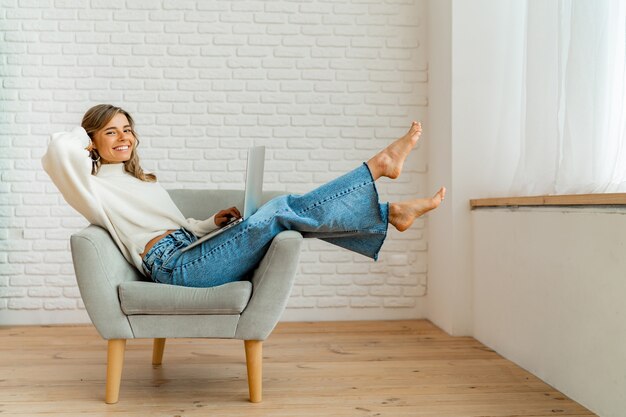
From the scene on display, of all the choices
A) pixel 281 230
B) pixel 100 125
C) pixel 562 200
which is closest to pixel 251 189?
pixel 281 230

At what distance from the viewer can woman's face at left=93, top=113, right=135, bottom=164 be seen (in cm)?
270

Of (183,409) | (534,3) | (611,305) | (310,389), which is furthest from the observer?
(534,3)

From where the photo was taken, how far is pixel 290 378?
2.75 metres

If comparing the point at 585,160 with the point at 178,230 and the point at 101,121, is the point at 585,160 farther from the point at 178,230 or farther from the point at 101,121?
the point at 101,121

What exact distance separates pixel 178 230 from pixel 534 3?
5.86 feet

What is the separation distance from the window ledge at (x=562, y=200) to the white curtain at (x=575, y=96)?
6cm

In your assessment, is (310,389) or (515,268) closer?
(310,389)

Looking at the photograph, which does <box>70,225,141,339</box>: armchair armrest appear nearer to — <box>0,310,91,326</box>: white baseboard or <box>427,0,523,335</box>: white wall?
<box>0,310,91,326</box>: white baseboard

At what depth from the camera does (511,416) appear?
2268mm

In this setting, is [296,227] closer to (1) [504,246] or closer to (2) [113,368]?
(2) [113,368]

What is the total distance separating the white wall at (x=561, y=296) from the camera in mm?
2186

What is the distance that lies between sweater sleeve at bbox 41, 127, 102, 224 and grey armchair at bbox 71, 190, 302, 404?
0.11 m

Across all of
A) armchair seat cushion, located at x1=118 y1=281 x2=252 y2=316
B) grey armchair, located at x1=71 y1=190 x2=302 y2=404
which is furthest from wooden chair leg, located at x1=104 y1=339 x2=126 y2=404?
armchair seat cushion, located at x1=118 y1=281 x2=252 y2=316

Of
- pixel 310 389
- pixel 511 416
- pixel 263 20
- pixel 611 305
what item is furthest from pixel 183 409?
pixel 263 20
